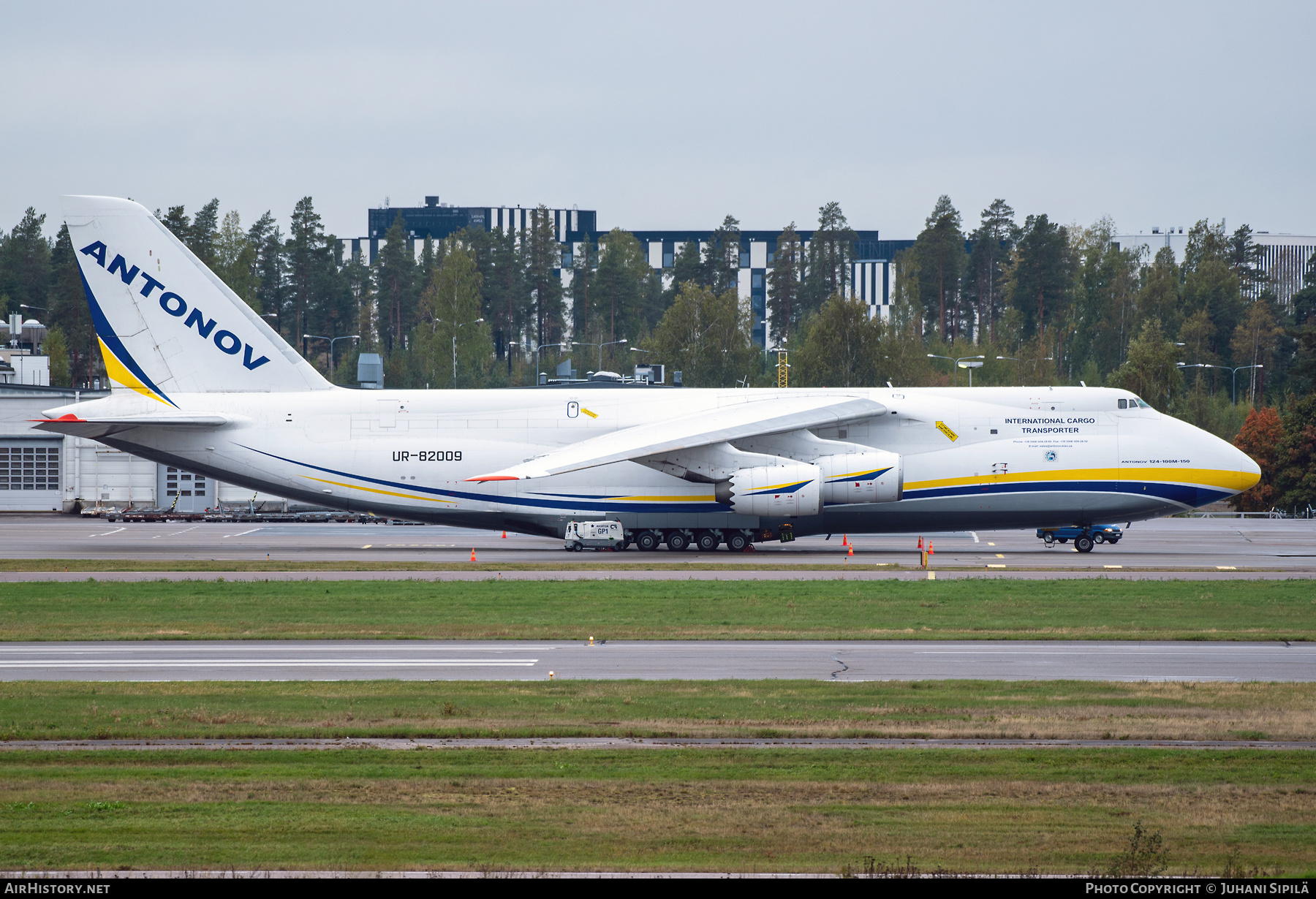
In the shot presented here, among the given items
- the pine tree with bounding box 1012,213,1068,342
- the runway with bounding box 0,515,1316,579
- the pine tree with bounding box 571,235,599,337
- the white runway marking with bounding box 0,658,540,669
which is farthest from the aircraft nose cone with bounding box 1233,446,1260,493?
the pine tree with bounding box 571,235,599,337

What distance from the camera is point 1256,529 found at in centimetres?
4797

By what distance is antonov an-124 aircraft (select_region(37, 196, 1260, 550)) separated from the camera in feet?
120

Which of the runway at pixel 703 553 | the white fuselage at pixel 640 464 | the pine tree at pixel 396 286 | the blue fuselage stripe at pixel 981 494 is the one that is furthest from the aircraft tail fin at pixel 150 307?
the pine tree at pixel 396 286

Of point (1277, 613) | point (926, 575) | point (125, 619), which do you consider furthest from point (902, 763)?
point (926, 575)

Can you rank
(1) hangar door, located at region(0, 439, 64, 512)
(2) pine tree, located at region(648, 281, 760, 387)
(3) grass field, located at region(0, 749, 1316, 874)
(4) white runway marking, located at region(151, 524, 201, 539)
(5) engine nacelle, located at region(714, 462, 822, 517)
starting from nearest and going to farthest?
(3) grass field, located at region(0, 749, 1316, 874), (5) engine nacelle, located at region(714, 462, 822, 517), (4) white runway marking, located at region(151, 524, 201, 539), (1) hangar door, located at region(0, 439, 64, 512), (2) pine tree, located at region(648, 281, 760, 387)

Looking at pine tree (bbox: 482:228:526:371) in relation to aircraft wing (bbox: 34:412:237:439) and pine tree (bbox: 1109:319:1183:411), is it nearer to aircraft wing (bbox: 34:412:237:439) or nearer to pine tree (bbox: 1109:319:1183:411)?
pine tree (bbox: 1109:319:1183:411)

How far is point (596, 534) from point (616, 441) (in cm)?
285

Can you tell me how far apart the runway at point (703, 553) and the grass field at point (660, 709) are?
573 inches

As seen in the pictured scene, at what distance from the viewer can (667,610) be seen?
23875mm

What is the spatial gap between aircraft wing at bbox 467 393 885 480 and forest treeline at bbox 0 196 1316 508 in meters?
42.5

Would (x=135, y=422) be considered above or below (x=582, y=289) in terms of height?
below

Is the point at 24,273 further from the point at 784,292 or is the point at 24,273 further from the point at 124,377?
the point at 124,377

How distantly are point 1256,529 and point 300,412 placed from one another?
3557 centimetres

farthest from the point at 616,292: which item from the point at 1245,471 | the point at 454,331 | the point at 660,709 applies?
the point at 660,709
